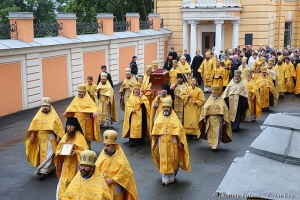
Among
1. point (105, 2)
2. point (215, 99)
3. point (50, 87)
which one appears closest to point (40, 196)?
point (215, 99)

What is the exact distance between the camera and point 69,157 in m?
7.18

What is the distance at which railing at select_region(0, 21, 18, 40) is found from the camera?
14898 mm

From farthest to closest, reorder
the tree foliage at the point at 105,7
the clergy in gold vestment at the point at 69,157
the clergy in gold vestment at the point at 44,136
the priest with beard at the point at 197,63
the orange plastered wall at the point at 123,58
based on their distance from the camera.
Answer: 1. the tree foliage at the point at 105,7
2. the orange plastered wall at the point at 123,58
3. the priest with beard at the point at 197,63
4. the clergy in gold vestment at the point at 44,136
5. the clergy in gold vestment at the point at 69,157

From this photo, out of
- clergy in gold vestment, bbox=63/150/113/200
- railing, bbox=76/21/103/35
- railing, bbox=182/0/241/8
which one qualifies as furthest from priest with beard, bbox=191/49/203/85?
clergy in gold vestment, bbox=63/150/113/200

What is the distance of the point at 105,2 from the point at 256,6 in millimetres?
10285

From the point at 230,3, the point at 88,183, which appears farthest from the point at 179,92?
the point at 230,3

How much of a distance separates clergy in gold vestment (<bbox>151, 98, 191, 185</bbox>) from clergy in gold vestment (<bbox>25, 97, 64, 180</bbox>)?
1900 millimetres

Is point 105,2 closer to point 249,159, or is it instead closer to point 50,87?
point 50,87

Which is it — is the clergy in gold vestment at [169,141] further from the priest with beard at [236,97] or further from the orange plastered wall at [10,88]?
the orange plastered wall at [10,88]

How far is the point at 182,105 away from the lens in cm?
1240

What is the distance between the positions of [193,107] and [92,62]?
28.3 ft

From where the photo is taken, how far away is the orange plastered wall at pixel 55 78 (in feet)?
54.7

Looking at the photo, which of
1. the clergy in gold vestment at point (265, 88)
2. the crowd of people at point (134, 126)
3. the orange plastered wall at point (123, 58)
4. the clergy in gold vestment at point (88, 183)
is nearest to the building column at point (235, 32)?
the orange plastered wall at point (123, 58)

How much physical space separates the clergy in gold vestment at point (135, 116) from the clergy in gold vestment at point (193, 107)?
1.20 meters
